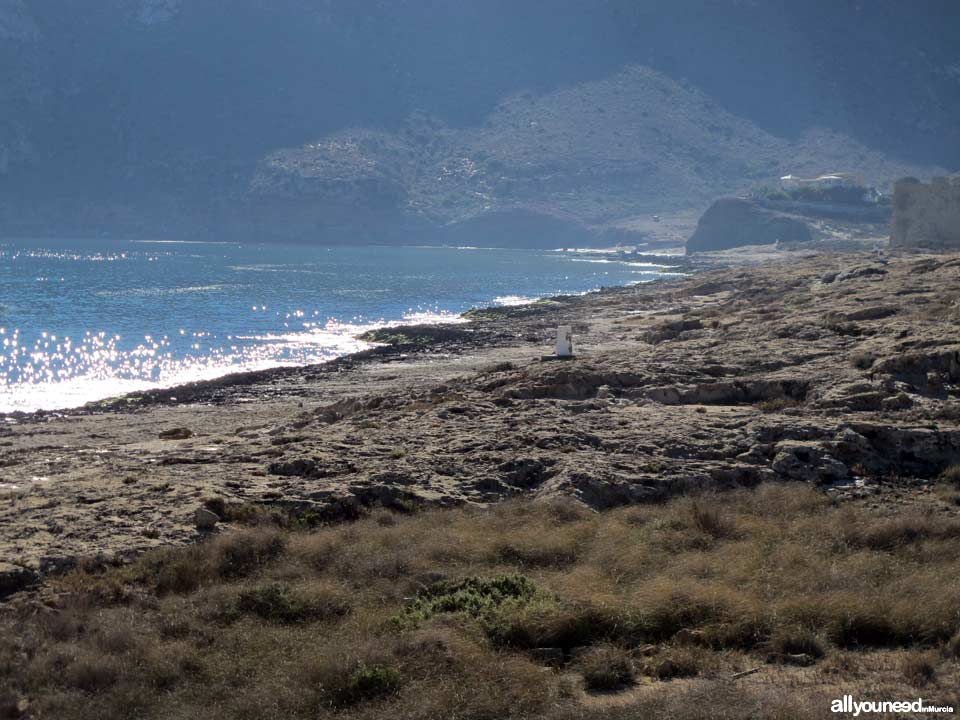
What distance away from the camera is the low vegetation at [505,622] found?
8352mm

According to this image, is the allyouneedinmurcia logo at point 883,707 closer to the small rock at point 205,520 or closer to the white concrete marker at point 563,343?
the small rock at point 205,520

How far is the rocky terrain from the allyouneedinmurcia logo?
19.5 ft

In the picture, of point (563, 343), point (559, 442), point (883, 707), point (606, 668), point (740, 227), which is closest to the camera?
point (883, 707)

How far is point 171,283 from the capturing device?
307ft

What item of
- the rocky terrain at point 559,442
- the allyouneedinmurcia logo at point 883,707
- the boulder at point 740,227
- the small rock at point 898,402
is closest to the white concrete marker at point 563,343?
Answer: the rocky terrain at point 559,442

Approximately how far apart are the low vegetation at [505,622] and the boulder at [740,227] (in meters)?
150

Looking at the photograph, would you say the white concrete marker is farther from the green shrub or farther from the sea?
the sea

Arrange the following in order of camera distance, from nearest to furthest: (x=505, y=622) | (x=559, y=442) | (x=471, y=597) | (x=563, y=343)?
(x=505, y=622), (x=471, y=597), (x=559, y=442), (x=563, y=343)

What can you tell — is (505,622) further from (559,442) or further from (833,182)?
(833,182)

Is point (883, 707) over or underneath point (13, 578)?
underneath

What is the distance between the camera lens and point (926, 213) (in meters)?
82.5

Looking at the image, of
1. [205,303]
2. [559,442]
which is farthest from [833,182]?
[559,442]

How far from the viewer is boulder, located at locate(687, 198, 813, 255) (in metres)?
156

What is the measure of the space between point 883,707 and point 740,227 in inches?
6396
